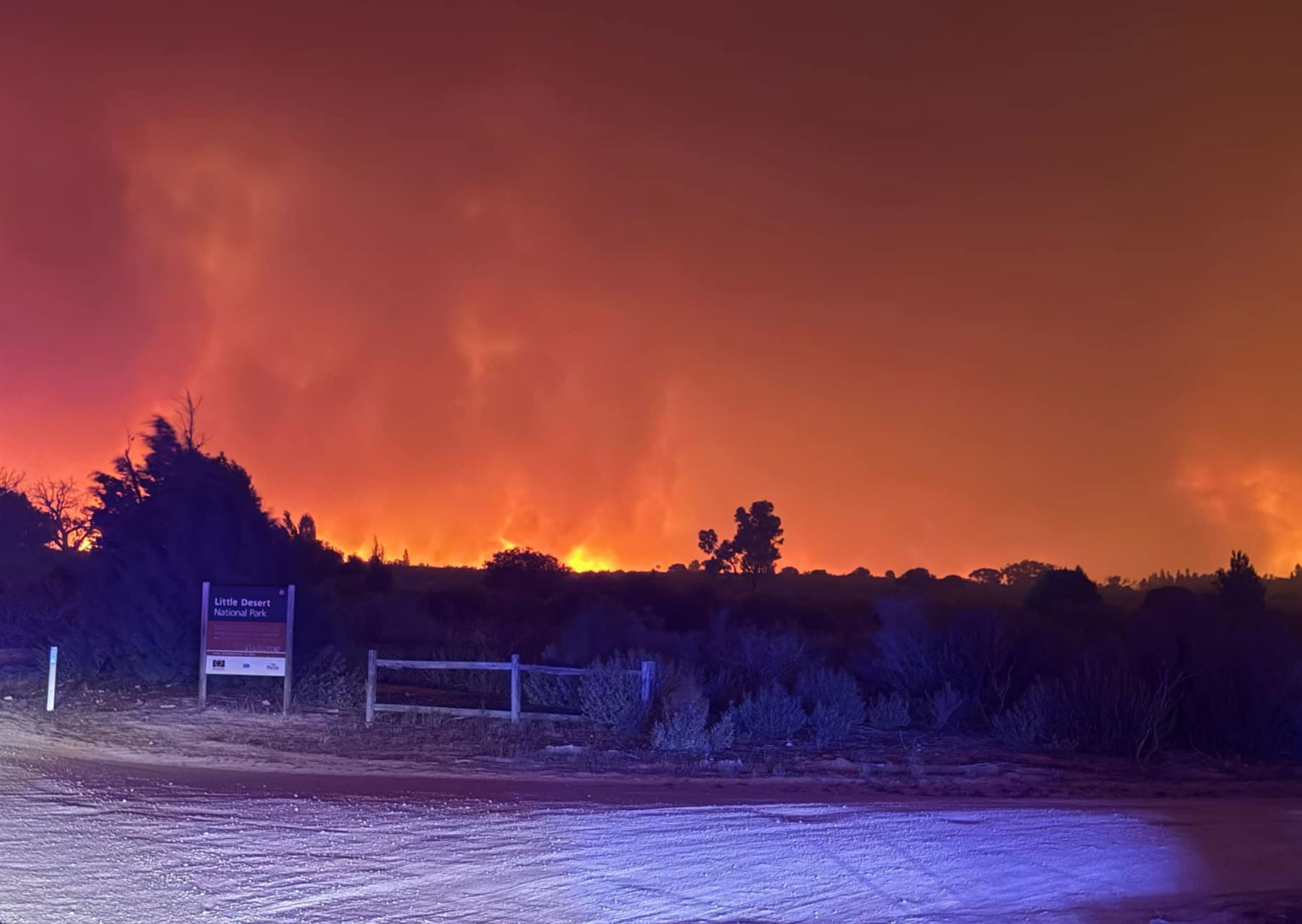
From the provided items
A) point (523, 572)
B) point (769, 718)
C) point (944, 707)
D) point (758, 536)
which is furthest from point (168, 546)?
A: point (758, 536)

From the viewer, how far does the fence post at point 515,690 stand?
21141mm

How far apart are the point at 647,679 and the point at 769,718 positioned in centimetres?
238

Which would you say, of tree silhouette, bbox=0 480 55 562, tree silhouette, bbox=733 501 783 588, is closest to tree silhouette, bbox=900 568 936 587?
tree silhouette, bbox=733 501 783 588

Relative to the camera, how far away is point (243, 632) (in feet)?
74.6

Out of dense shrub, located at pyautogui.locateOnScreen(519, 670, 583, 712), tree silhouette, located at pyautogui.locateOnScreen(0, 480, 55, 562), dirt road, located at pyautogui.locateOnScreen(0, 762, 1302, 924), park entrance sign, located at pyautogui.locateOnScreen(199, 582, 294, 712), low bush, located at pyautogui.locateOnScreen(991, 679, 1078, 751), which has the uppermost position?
tree silhouette, located at pyautogui.locateOnScreen(0, 480, 55, 562)

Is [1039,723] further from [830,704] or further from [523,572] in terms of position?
[523,572]

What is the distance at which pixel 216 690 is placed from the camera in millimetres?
24703

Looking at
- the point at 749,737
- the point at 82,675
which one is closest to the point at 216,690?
the point at 82,675

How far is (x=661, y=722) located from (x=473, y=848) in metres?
9.41

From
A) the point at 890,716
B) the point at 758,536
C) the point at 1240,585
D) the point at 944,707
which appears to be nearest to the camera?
A: the point at 890,716

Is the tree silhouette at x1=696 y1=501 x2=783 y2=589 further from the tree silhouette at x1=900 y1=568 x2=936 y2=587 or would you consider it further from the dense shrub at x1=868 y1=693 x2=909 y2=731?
the dense shrub at x1=868 y1=693 x2=909 y2=731

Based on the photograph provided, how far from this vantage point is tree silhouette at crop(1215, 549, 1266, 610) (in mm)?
43281

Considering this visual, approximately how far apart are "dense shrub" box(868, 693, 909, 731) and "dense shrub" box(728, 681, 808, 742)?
191cm

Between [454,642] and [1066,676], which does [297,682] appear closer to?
[454,642]
